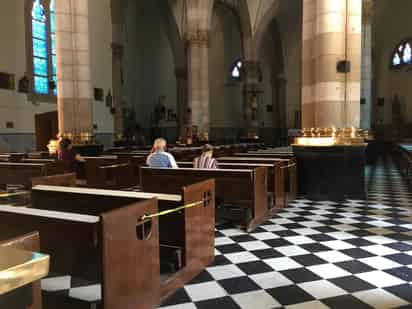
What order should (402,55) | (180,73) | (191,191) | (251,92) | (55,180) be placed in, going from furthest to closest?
(180,73), (402,55), (251,92), (55,180), (191,191)

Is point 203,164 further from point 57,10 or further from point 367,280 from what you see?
point 57,10

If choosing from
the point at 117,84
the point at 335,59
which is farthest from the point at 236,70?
the point at 335,59

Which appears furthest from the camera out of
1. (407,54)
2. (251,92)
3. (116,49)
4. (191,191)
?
(407,54)

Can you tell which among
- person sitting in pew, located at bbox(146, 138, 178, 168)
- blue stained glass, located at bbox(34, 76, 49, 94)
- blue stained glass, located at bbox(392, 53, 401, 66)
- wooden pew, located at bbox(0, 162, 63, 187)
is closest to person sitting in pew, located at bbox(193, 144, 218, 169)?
person sitting in pew, located at bbox(146, 138, 178, 168)

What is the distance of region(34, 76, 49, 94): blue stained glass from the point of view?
17.6 meters

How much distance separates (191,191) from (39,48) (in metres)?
17.2

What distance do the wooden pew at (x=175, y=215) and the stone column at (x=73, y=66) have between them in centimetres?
739

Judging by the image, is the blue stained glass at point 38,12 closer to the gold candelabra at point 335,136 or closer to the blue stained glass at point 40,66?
the blue stained glass at point 40,66

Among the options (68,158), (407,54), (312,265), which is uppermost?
(407,54)

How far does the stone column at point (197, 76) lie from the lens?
59.5ft

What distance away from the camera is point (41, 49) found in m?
18.0

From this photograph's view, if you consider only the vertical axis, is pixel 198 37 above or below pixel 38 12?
below

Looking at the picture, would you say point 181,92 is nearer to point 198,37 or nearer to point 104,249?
point 198,37

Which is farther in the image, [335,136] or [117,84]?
[117,84]
